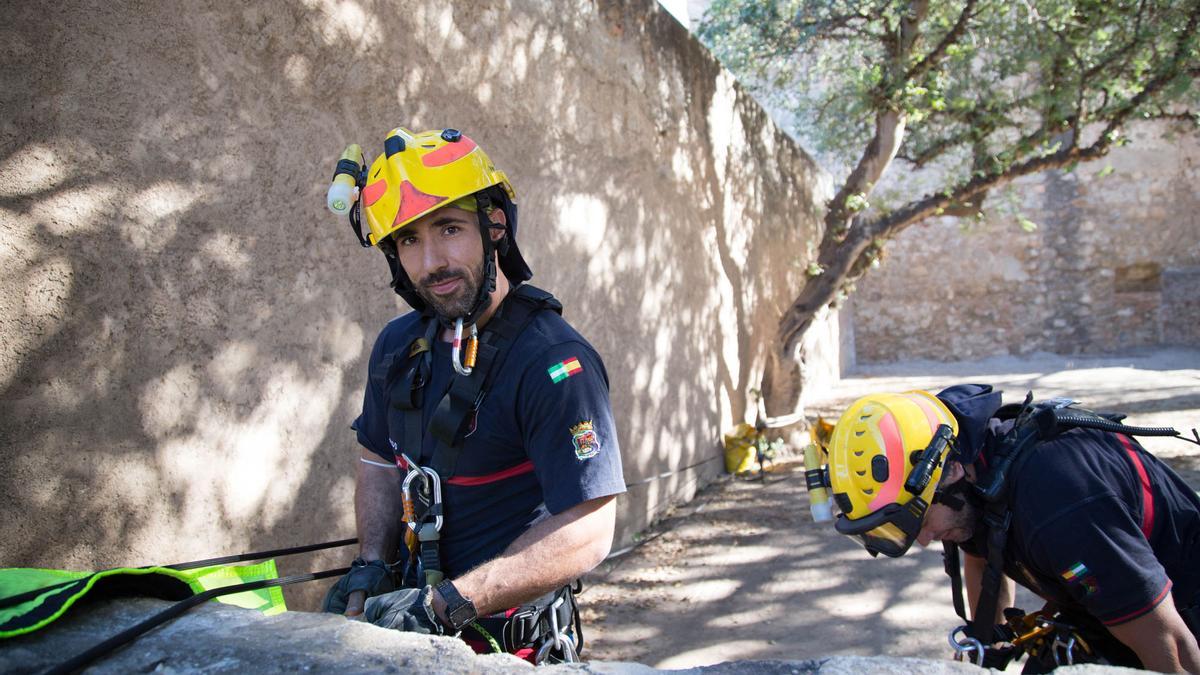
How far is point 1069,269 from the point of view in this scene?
1459cm

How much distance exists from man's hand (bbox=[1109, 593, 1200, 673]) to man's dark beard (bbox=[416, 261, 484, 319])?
161cm

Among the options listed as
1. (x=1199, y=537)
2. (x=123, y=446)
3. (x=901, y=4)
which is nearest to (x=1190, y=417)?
(x=901, y=4)

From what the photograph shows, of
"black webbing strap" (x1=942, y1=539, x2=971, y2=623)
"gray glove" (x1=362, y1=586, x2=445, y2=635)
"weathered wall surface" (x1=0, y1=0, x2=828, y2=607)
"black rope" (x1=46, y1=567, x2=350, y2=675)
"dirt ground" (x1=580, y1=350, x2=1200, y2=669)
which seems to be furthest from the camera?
"dirt ground" (x1=580, y1=350, x2=1200, y2=669)

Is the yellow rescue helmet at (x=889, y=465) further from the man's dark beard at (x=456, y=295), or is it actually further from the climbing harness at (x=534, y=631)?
the man's dark beard at (x=456, y=295)

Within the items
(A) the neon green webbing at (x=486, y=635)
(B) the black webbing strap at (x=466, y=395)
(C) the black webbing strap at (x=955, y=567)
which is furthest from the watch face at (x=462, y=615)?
(C) the black webbing strap at (x=955, y=567)

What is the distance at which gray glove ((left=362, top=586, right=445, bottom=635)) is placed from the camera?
5.91 ft

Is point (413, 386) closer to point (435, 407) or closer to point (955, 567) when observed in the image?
point (435, 407)

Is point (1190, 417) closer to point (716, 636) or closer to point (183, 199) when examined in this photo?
point (716, 636)

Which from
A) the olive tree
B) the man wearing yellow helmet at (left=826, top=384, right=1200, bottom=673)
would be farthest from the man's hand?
the olive tree

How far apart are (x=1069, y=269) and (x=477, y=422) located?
14.9 metres

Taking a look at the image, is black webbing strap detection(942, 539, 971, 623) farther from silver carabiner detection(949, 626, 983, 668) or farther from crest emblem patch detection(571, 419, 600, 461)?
crest emblem patch detection(571, 419, 600, 461)

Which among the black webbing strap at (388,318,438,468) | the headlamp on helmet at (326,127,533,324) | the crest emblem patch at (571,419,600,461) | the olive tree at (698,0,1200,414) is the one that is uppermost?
the olive tree at (698,0,1200,414)

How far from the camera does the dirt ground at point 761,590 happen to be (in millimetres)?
4070

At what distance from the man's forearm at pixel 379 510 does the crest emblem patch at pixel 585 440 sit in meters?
0.69
